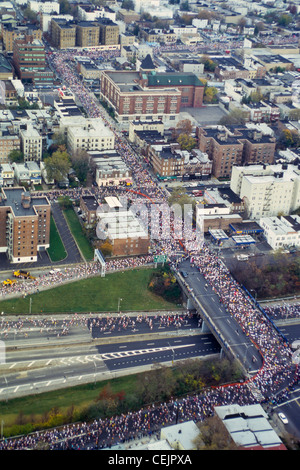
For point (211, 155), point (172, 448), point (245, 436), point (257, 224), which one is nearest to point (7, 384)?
point (172, 448)

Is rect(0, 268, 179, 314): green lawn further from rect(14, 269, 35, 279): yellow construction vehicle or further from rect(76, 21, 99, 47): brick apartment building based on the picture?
rect(76, 21, 99, 47): brick apartment building

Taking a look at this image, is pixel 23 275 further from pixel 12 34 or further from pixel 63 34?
pixel 63 34

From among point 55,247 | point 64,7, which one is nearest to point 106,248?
point 55,247

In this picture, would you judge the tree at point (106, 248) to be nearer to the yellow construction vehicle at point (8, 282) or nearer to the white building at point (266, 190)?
the yellow construction vehicle at point (8, 282)

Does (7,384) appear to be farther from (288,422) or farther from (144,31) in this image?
(144,31)

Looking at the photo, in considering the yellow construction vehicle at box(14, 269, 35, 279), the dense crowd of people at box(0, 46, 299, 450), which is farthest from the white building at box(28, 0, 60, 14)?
the yellow construction vehicle at box(14, 269, 35, 279)

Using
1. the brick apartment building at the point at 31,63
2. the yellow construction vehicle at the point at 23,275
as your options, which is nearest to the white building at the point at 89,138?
the brick apartment building at the point at 31,63
